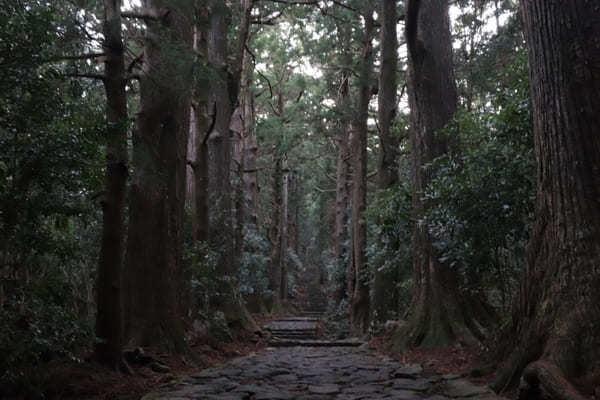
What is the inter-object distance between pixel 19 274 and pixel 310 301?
1177 inches

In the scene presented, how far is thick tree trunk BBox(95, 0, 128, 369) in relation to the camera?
5.66m

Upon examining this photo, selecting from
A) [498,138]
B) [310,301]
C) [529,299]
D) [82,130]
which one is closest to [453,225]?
[498,138]

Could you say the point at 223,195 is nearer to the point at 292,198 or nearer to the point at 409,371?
the point at 409,371

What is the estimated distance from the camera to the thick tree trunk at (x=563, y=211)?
4.29 m

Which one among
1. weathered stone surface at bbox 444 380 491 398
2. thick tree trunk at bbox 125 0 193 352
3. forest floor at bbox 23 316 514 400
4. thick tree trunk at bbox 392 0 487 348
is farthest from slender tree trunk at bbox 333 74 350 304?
weathered stone surface at bbox 444 380 491 398

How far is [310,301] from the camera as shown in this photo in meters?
35.3

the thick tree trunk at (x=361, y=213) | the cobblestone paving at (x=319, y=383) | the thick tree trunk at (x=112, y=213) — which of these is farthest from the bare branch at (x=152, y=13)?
the thick tree trunk at (x=361, y=213)

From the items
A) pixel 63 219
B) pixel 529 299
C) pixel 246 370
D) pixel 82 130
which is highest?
pixel 82 130

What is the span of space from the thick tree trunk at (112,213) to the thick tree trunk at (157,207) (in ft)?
4.25

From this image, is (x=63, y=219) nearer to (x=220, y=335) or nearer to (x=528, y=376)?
(x=528, y=376)

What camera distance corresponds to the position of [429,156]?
31.0ft

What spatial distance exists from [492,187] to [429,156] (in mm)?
2800

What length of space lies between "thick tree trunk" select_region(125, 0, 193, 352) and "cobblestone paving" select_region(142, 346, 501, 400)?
96 centimetres

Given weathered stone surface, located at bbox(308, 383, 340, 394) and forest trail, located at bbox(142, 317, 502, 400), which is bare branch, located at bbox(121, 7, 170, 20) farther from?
weathered stone surface, located at bbox(308, 383, 340, 394)
